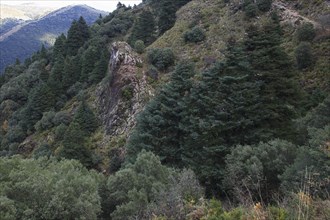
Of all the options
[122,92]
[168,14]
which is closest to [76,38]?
[168,14]

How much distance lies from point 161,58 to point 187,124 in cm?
1565

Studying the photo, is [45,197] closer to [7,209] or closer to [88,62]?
[7,209]

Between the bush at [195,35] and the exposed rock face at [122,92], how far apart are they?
7332 millimetres

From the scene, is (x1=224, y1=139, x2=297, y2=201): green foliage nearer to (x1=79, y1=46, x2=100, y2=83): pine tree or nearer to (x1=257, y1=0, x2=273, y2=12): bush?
(x1=257, y1=0, x2=273, y2=12): bush

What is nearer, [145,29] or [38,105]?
[38,105]

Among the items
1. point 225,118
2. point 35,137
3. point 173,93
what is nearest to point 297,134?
point 225,118

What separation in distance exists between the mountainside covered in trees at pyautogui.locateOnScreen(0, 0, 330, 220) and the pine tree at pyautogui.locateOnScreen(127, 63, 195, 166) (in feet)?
0.29

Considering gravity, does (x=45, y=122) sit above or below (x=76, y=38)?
below

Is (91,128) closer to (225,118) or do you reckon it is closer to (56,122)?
(56,122)

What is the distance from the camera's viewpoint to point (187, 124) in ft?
82.1

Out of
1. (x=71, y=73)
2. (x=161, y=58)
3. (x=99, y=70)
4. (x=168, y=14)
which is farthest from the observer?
(x=71, y=73)

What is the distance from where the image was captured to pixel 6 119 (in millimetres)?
55219

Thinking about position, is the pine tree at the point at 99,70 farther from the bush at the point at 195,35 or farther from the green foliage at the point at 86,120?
the bush at the point at 195,35

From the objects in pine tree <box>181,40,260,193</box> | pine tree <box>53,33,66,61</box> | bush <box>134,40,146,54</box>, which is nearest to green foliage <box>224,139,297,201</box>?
pine tree <box>181,40,260,193</box>
